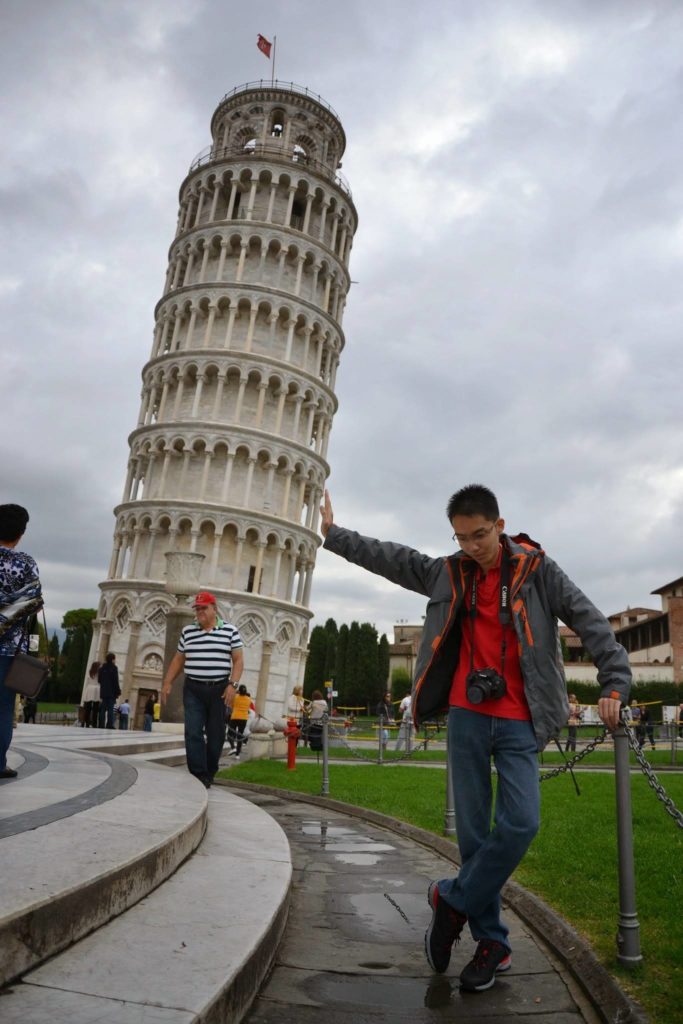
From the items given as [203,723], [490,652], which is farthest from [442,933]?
[203,723]

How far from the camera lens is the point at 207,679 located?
7.09 m

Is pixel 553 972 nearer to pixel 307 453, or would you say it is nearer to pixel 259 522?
pixel 259 522

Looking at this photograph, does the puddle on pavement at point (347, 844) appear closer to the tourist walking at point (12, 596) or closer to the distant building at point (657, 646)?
the tourist walking at point (12, 596)

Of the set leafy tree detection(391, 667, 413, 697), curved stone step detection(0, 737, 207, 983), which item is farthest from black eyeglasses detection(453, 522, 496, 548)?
leafy tree detection(391, 667, 413, 697)

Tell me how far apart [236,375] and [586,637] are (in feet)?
142

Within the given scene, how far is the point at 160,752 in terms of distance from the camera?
12555 mm

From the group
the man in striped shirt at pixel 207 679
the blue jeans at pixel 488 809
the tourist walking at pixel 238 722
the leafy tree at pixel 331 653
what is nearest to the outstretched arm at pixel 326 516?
the blue jeans at pixel 488 809

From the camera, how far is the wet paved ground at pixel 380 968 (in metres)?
2.87

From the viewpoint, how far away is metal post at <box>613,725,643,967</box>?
3.19 m

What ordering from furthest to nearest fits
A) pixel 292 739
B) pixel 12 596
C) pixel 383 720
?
pixel 383 720, pixel 292 739, pixel 12 596

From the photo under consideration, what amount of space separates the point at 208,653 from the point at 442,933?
4253 mm

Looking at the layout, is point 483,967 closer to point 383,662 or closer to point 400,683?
point 400,683

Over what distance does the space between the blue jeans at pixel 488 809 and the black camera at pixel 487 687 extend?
5.7 inches

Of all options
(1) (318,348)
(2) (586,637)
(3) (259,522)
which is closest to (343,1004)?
(2) (586,637)
